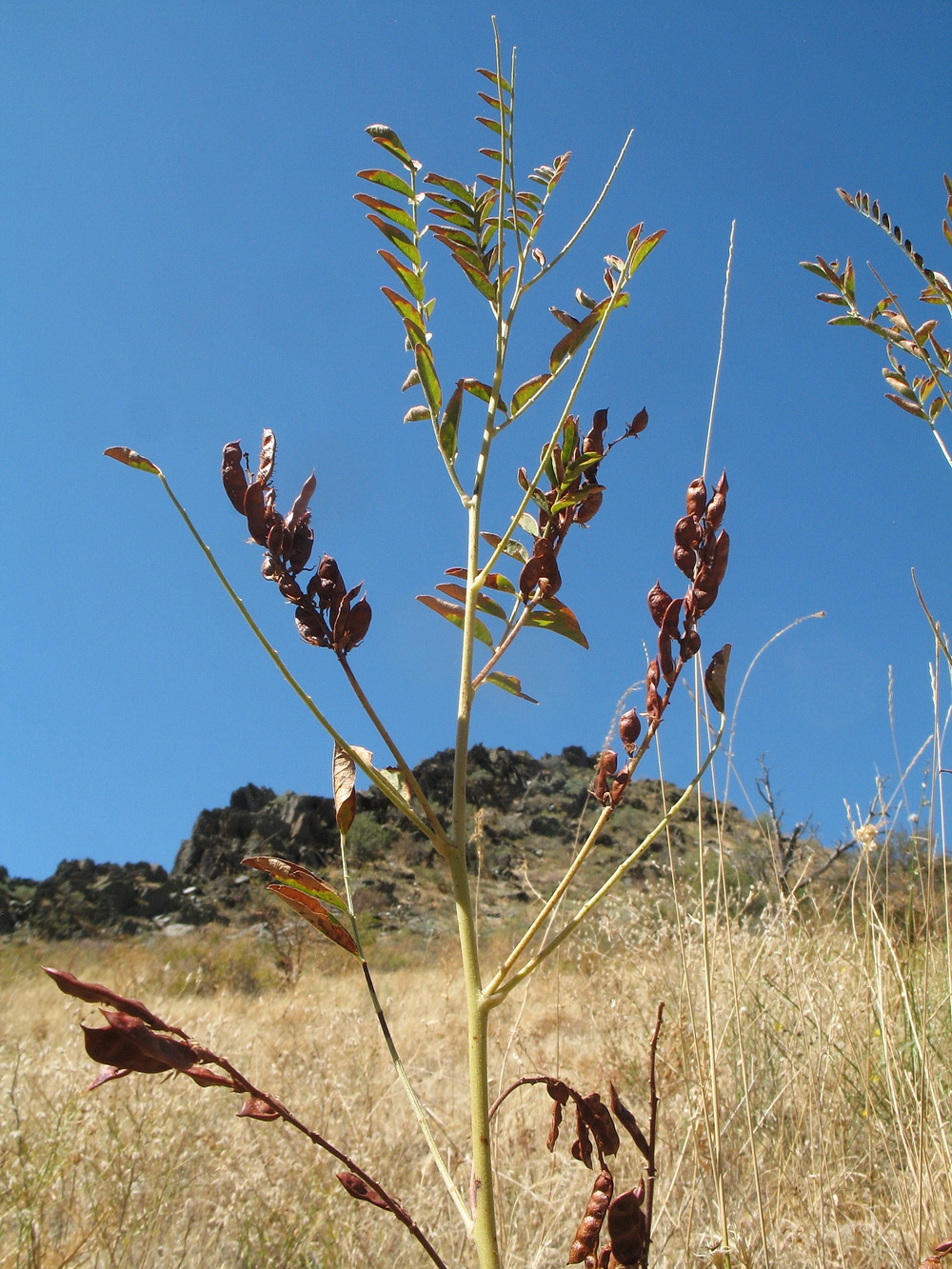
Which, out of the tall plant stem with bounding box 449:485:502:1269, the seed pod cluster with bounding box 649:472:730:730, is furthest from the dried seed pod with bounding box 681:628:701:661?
the tall plant stem with bounding box 449:485:502:1269

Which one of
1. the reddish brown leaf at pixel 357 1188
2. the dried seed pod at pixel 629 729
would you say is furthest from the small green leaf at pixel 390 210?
the reddish brown leaf at pixel 357 1188

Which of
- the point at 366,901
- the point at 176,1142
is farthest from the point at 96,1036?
the point at 366,901

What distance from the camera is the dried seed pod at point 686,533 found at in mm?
758

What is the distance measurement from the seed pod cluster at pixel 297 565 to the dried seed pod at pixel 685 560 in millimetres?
308

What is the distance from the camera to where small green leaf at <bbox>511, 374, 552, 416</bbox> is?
93 cm

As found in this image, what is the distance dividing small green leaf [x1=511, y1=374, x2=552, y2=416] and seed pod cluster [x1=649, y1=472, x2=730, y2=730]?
10.1 inches

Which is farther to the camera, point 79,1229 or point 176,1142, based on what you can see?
point 176,1142

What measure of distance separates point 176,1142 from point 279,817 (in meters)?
32.4

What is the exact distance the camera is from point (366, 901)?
19.2 metres

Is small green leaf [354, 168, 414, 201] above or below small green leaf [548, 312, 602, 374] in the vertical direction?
above

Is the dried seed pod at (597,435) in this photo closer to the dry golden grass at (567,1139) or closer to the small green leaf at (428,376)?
the small green leaf at (428,376)

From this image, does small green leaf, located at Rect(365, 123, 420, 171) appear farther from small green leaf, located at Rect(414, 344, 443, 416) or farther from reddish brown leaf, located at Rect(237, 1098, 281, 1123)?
reddish brown leaf, located at Rect(237, 1098, 281, 1123)

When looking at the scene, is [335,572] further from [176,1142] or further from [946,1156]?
[176,1142]

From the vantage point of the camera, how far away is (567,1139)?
9.41ft
